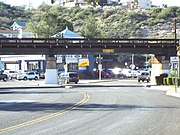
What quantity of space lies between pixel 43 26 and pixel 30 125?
105 m

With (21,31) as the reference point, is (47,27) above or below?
below

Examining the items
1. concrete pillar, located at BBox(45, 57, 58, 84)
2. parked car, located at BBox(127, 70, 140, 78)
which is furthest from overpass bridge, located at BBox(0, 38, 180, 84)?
parked car, located at BBox(127, 70, 140, 78)

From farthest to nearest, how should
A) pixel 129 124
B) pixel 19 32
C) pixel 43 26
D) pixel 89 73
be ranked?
pixel 19 32 < pixel 43 26 < pixel 89 73 < pixel 129 124

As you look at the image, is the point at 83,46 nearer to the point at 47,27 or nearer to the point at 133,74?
the point at 133,74

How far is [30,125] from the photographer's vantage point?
55.2 ft

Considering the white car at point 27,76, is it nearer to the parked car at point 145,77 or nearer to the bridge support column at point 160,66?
the parked car at point 145,77

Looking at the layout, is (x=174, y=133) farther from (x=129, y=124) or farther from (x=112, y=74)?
(x=112, y=74)

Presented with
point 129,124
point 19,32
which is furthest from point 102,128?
point 19,32

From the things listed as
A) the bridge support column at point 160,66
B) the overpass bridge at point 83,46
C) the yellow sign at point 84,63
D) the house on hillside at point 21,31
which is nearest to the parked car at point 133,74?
the yellow sign at point 84,63

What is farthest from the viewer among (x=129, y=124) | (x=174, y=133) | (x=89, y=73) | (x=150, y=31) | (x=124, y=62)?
(x=150, y=31)

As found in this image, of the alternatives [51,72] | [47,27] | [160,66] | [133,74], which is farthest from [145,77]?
[47,27]

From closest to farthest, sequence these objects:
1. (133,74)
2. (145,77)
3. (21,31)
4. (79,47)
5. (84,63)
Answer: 1. (79,47)
2. (145,77)
3. (84,63)
4. (133,74)
5. (21,31)

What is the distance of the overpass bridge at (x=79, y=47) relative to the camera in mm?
60969

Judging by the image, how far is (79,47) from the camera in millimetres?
62938
